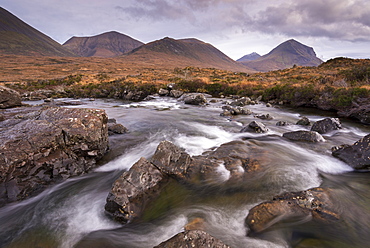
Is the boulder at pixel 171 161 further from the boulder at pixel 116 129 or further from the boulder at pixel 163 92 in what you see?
the boulder at pixel 163 92

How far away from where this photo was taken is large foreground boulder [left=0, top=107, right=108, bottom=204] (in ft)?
→ 16.2

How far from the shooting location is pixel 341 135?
9586 mm

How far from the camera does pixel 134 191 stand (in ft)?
15.5

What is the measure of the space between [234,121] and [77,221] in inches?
429

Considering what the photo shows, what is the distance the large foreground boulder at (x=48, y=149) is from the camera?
4934 mm

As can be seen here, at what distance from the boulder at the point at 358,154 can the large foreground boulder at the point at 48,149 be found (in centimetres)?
906

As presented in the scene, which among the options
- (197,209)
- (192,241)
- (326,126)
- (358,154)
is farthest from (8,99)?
(326,126)

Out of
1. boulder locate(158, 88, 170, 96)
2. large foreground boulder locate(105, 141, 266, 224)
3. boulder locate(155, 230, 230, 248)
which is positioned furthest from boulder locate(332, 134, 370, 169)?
boulder locate(158, 88, 170, 96)

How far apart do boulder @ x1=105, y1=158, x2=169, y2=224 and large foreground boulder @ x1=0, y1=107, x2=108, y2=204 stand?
2436mm

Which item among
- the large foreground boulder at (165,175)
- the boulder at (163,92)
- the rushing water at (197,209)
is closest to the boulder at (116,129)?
the rushing water at (197,209)

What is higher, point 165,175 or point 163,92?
point 163,92

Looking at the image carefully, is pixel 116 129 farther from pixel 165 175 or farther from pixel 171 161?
pixel 165 175

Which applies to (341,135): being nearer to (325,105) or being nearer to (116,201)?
(325,105)

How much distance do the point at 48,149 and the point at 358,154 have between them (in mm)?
10231
